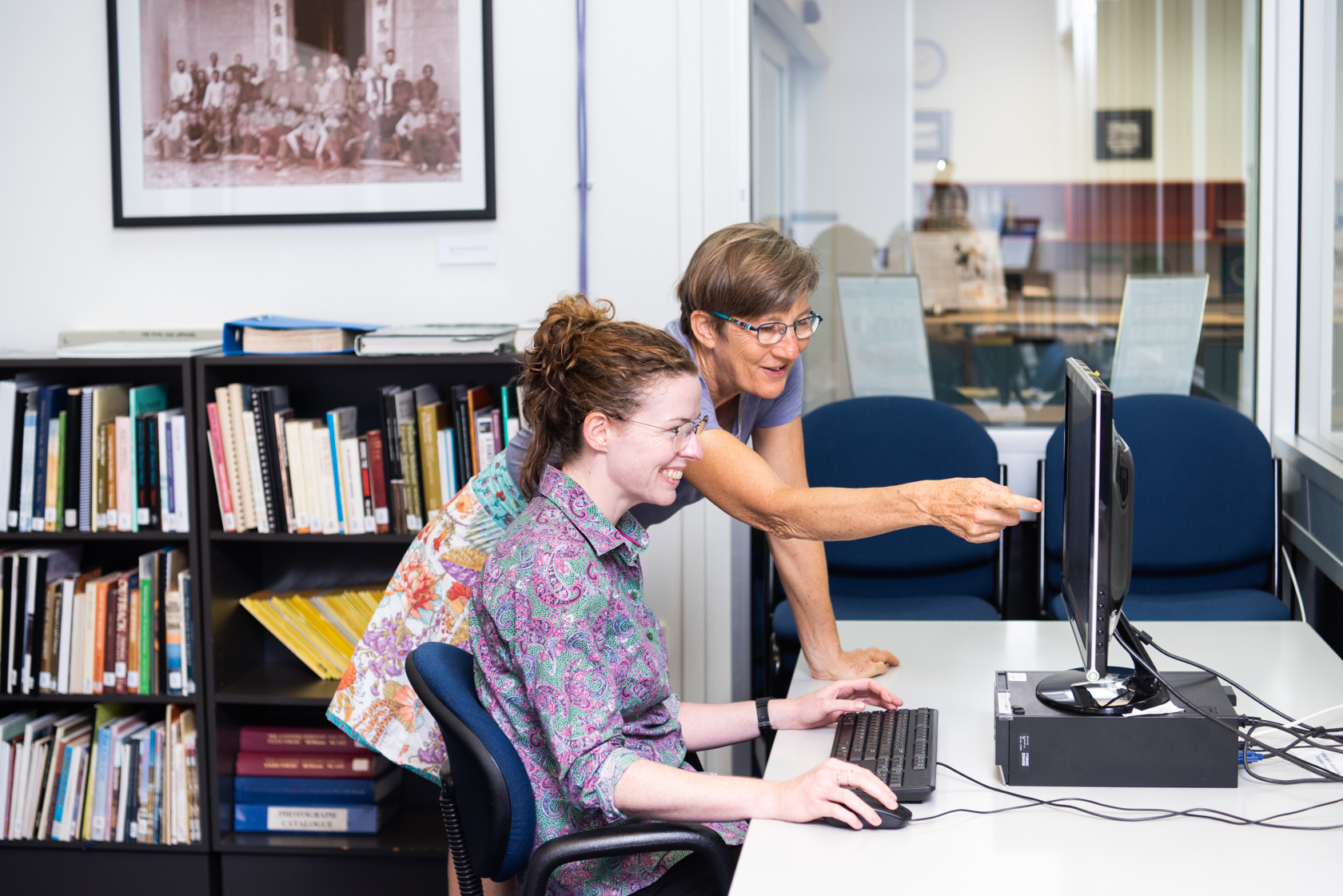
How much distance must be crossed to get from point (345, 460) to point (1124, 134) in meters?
2.11

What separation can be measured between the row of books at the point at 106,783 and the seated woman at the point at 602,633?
157 cm

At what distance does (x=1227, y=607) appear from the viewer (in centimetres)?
254

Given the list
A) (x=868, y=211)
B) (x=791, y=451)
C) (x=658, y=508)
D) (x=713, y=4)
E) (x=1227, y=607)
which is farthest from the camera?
(x=868, y=211)

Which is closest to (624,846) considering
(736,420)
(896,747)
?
(896,747)

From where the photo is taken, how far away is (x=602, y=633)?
1411 millimetres

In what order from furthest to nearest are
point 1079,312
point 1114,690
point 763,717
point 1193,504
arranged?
point 1079,312 < point 1193,504 < point 763,717 < point 1114,690

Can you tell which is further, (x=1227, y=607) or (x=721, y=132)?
(x=721, y=132)

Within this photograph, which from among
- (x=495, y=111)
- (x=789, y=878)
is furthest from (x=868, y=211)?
(x=789, y=878)

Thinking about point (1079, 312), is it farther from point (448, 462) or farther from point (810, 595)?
point (448, 462)

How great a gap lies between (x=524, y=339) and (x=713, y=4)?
0.97 m

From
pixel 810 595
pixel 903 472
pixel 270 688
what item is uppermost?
pixel 903 472

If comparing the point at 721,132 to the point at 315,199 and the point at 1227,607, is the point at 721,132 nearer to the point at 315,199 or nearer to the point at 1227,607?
the point at 315,199

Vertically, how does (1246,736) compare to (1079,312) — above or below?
below

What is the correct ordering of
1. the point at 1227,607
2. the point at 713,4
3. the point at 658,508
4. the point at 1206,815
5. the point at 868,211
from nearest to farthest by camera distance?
the point at 1206,815 < the point at 658,508 < the point at 1227,607 < the point at 713,4 < the point at 868,211
